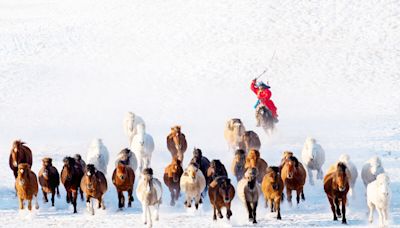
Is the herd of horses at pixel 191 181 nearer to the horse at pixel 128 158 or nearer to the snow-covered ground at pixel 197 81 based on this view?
the horse at pixel 128 158

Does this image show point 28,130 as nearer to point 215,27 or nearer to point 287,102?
point 287,102

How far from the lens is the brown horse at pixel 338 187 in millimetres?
17688

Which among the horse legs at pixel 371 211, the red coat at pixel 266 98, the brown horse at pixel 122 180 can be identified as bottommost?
the horse legs at pixel 371 211

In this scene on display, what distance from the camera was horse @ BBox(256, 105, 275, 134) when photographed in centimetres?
2588

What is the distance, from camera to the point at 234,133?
23.8 m

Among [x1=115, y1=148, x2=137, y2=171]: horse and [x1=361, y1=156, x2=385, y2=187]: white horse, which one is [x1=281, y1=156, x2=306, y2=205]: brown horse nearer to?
[x1=361, y1=156, x2=385, y2=187]: white horse

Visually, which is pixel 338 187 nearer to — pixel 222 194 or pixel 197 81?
pixel 222 194

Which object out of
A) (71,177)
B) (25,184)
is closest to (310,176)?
(71,177)

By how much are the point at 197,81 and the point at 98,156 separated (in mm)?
15844

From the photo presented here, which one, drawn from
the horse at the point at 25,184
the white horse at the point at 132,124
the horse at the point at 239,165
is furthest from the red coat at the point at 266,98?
the horse at the point at 25,184

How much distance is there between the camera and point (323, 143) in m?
25.9

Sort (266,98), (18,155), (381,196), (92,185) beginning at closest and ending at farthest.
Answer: (381,196), (92,185), (18,155), (266,98)

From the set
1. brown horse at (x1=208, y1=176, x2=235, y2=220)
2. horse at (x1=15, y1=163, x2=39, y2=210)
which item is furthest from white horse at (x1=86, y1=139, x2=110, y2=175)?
brown horse at (x1=208, y1=176, x2=235, y2=220)

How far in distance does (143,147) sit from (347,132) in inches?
323
